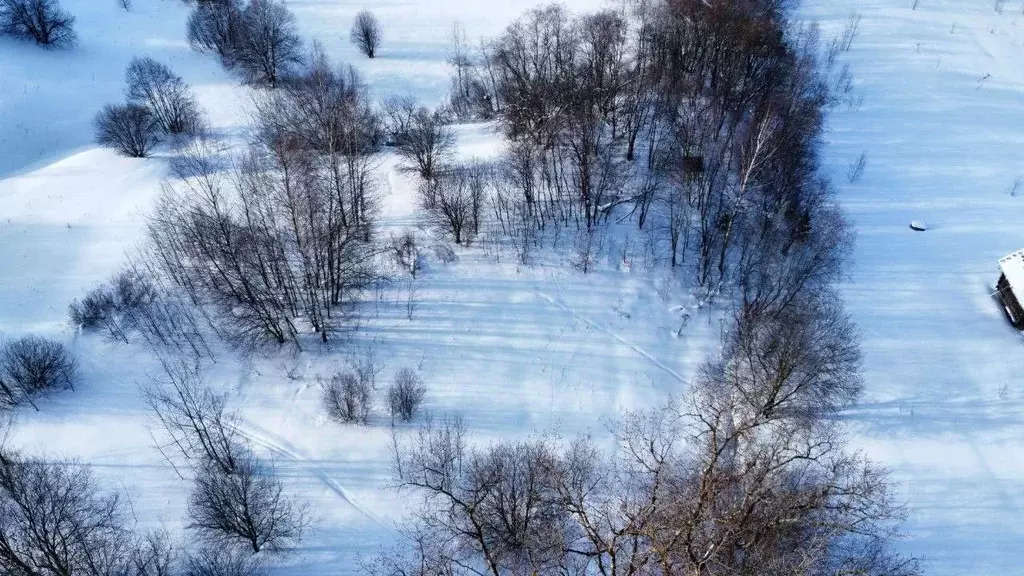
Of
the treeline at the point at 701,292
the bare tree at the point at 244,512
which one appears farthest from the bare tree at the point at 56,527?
the treeline at the point at 701,292

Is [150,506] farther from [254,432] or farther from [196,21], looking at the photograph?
[196,21]

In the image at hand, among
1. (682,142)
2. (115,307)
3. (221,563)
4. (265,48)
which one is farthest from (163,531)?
(265,48)

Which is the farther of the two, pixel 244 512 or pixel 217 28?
pixel 217 28

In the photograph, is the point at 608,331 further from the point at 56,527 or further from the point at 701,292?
the point at 56,527

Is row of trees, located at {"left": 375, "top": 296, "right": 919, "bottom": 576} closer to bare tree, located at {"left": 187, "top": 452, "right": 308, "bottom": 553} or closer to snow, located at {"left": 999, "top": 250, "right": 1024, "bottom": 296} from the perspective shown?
bare tree, located at {"left": 187, "top": 452, "right": 308, "bottom": 553}

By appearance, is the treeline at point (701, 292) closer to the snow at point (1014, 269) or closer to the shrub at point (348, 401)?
the shrub at point (348, 401)
